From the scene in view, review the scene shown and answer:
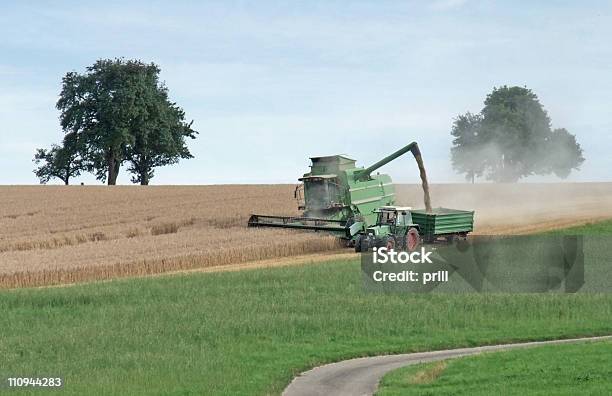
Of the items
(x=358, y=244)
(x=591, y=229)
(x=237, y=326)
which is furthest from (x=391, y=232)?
(x=591, y=229)

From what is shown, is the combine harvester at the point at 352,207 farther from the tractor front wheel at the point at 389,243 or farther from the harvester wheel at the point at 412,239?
the tractor front wheel at the point at 389,243

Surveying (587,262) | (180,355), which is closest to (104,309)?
(180,355)

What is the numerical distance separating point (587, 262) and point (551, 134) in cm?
7564

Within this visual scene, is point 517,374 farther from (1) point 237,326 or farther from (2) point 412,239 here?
(2) point 412,239

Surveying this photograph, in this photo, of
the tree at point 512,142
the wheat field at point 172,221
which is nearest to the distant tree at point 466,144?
the tree at point 512,142

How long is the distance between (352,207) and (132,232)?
53.0 feet

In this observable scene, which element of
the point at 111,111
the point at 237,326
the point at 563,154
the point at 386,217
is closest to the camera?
the point at 237,326

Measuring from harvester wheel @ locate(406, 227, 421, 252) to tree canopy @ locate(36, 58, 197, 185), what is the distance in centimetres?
4901

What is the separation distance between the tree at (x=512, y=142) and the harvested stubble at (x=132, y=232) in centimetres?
4246

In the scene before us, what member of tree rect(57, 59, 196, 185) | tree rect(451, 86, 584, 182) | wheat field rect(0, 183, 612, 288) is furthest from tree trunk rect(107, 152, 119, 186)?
tree rect(451, 86, 584, 182)

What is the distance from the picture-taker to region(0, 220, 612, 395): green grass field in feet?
89.0

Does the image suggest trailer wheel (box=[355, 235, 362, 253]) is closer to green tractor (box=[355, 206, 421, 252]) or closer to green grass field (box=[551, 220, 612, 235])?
green tractor (box=[355, 206, 421, 252])

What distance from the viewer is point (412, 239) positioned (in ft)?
164

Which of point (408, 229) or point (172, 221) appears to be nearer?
point (408, 229)
